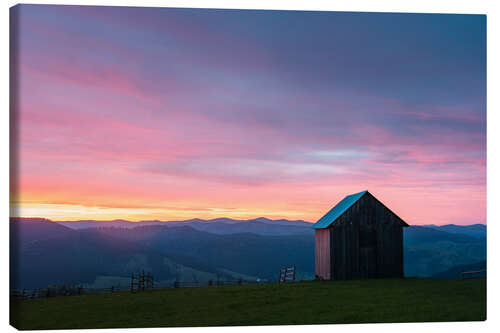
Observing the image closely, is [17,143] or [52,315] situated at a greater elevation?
[17,143]

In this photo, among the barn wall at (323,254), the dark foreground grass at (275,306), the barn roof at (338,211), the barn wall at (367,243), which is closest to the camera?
the dark foreground grass at (275,306)

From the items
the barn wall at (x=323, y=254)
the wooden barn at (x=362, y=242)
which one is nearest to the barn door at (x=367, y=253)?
the wooden barn at (x=362, y=242)

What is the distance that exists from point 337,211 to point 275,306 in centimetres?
1470

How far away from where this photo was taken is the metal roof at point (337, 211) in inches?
1515

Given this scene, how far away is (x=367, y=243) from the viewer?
38.2 meters

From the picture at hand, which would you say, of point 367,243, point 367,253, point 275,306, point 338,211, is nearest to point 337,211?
point 338,211

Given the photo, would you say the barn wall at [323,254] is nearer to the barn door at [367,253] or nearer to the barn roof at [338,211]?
the barn roof at [338,211]

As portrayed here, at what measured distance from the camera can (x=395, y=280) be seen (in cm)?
3684

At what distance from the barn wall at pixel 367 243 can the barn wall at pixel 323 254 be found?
2.02 feet

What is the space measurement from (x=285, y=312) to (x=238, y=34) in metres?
14.1

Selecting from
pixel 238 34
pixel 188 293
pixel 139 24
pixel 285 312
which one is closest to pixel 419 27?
pixel 238 34

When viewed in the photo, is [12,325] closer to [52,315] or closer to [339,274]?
[52,315]

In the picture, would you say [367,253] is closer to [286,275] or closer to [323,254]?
[323,254]

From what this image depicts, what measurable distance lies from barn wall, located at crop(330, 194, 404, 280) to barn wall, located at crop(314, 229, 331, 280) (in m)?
0.62
